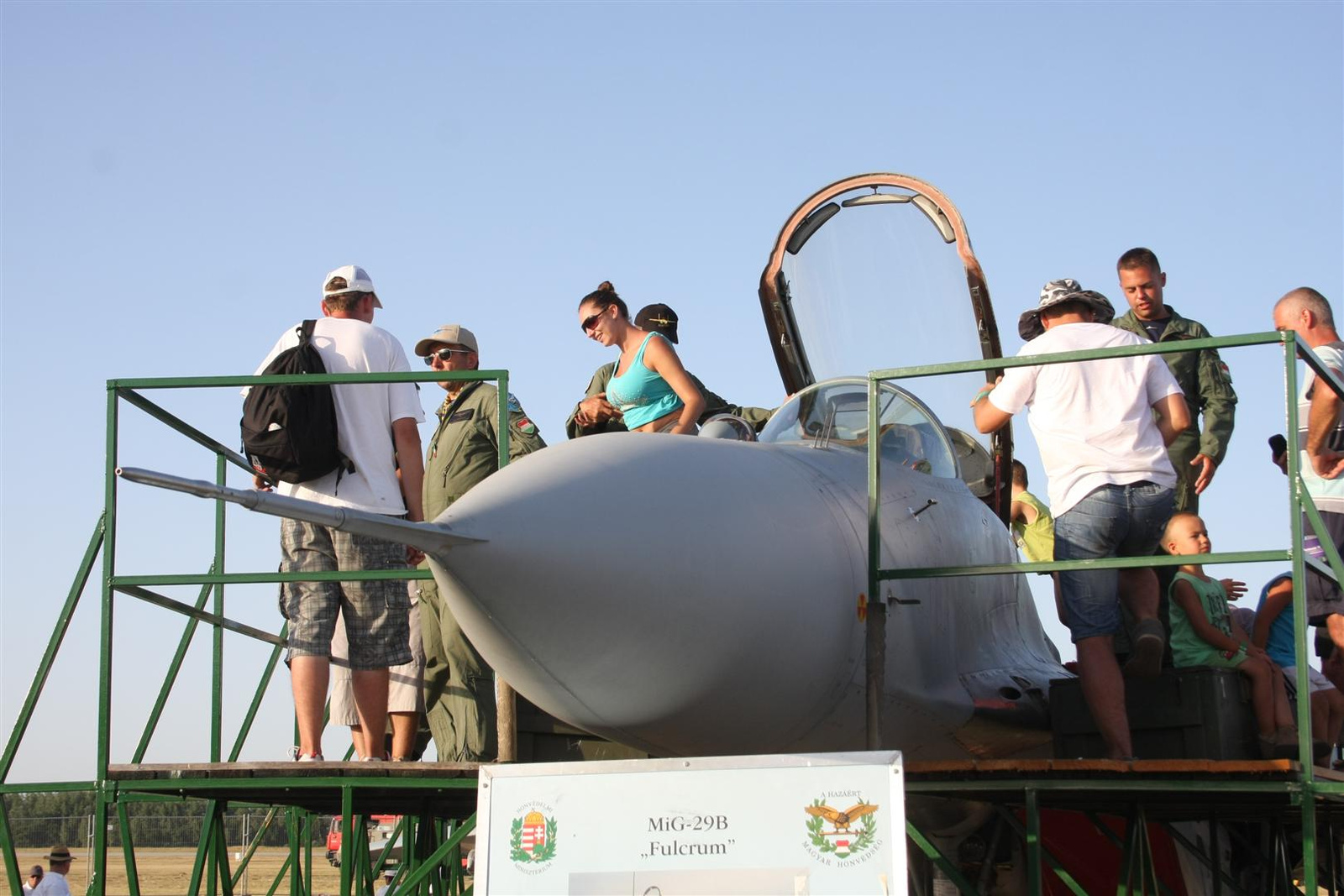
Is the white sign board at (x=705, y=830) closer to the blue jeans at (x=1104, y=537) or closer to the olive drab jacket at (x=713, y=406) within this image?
the blue jeans at (x=1104, y=537)

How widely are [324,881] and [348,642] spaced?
1679 inches

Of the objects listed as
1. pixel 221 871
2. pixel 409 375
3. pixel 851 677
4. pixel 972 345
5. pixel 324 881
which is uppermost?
pixel 972 345

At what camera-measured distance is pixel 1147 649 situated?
22.0ft

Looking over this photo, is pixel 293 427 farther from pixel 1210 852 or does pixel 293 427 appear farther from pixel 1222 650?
pixel 1210 852

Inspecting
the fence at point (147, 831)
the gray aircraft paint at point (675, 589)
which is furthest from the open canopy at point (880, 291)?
the fence at point (147, 831)

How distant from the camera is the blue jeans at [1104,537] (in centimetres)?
648

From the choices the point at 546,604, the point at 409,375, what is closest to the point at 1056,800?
the point at 546,604

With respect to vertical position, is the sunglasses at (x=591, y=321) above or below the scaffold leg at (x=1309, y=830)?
above

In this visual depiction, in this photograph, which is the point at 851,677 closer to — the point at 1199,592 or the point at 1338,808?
the point at 1199,592

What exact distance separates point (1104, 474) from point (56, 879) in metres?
13.0

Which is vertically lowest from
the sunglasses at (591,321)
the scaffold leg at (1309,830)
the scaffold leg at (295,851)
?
the scaffold leg at (295,851)

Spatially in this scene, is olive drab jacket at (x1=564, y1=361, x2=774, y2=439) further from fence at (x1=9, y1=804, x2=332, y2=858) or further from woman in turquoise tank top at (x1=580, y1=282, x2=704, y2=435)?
fence at (x1=9, y1=804, x2=332, y2=858)

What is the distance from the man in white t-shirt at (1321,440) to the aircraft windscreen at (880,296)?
177cm

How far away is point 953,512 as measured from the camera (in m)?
7.62
